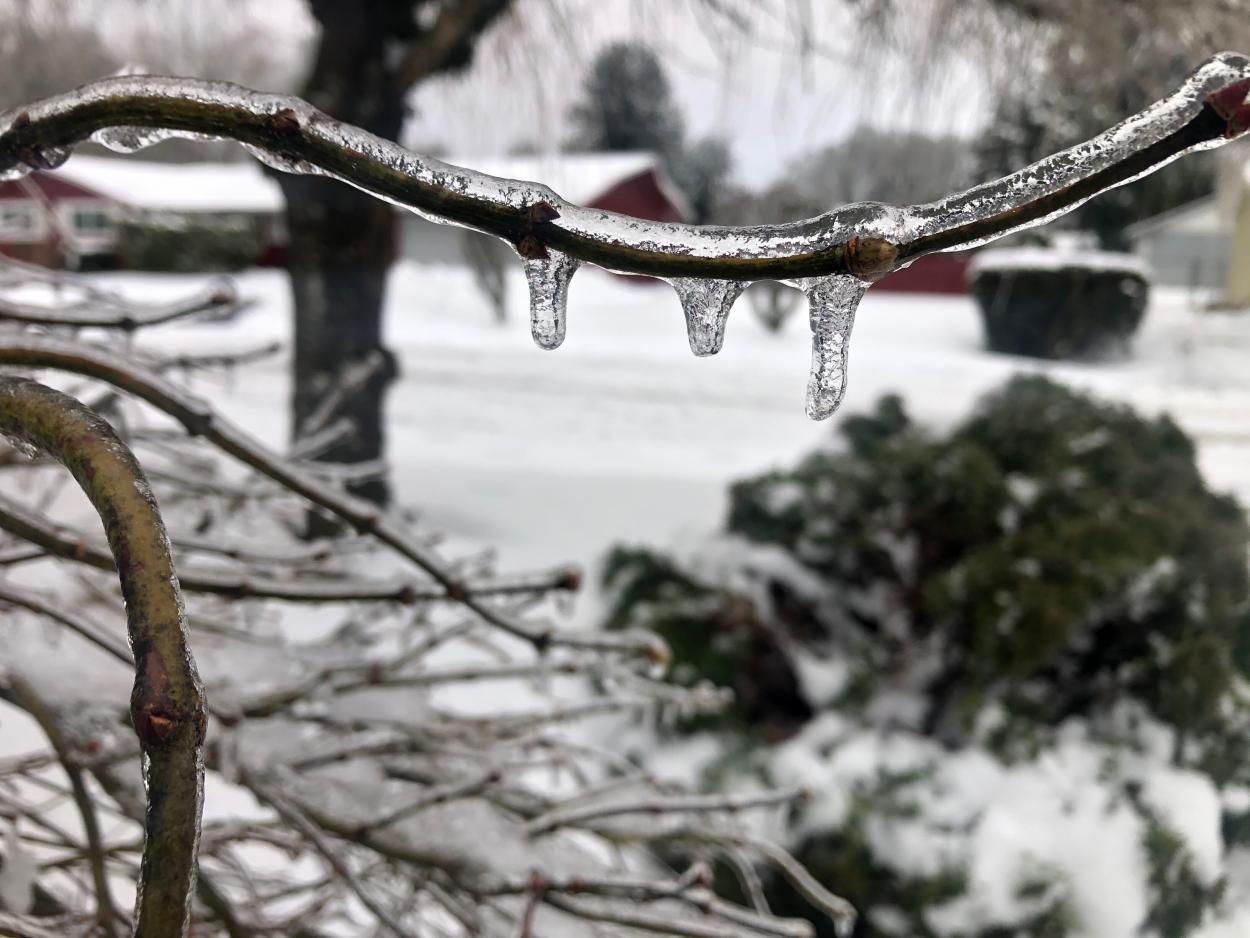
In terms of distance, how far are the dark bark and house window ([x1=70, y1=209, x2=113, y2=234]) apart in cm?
663

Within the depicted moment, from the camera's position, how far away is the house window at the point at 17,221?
4.21m

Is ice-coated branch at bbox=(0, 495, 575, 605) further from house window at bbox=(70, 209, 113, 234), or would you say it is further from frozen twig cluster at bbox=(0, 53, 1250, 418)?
Answer: house window at bbox=(70, 209, 113, 234)

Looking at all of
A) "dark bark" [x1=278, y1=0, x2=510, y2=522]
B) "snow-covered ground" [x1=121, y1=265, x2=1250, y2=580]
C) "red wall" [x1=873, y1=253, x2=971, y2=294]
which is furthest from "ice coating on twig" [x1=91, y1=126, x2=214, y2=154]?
"red wall" [x1=873, y1=253, x2=971, y2=294]

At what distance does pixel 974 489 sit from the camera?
2.76 meters

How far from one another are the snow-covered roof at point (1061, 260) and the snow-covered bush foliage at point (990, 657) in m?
0.46

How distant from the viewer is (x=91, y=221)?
9867mm

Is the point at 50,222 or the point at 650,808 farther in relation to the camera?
the point at 50,222

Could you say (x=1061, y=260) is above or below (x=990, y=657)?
above

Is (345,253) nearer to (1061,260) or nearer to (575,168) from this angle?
(575,168)

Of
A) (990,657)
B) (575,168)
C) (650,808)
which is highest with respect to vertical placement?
(575,168)

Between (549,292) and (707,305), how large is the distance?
0.20ft

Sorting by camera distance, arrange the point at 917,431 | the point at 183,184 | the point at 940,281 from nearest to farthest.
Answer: the point at 917,431 → the point at 940,281 → the point at 183,184

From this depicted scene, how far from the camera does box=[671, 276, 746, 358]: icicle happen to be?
1.17 ft

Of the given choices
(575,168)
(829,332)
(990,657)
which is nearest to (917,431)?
(990,657)
